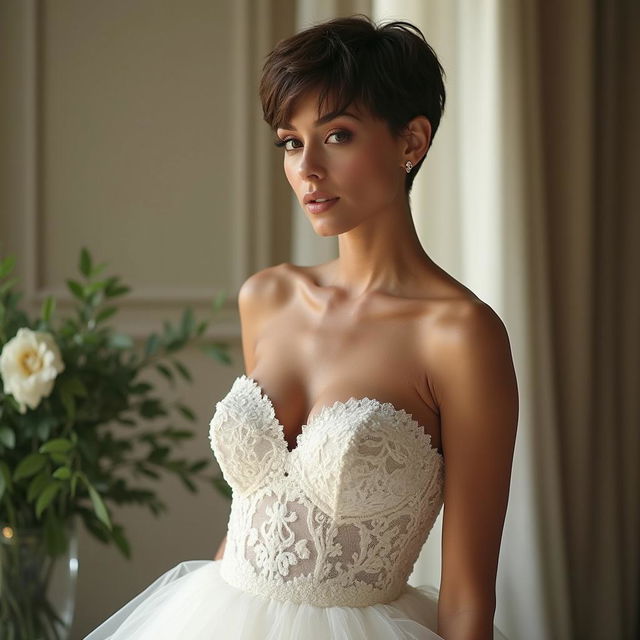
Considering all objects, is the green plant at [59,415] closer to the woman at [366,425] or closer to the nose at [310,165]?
the woman at [366,425]

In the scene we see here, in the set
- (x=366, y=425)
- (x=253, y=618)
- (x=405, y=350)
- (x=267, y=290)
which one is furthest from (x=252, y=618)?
(x=267, y=290)

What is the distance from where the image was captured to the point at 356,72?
1.39 meters

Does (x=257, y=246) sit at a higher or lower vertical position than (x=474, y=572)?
higher

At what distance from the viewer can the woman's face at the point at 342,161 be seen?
1399 millimetres

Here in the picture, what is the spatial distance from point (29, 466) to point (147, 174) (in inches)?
54.1

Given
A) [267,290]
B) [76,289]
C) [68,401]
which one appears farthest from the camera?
[76,289]

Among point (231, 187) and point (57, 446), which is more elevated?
point (231, 187)

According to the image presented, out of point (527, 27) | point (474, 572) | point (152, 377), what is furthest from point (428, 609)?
point (152, 377)

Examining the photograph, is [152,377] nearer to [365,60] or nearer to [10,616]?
[10,616]

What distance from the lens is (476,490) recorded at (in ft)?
4.50

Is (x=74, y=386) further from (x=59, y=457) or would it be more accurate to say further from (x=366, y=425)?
(x=366, y=425)

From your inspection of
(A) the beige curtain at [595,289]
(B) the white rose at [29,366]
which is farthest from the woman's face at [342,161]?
(A) the beige curtain at [595,289]

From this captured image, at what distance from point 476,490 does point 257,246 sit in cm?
187

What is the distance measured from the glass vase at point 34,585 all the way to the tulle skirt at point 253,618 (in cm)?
44
